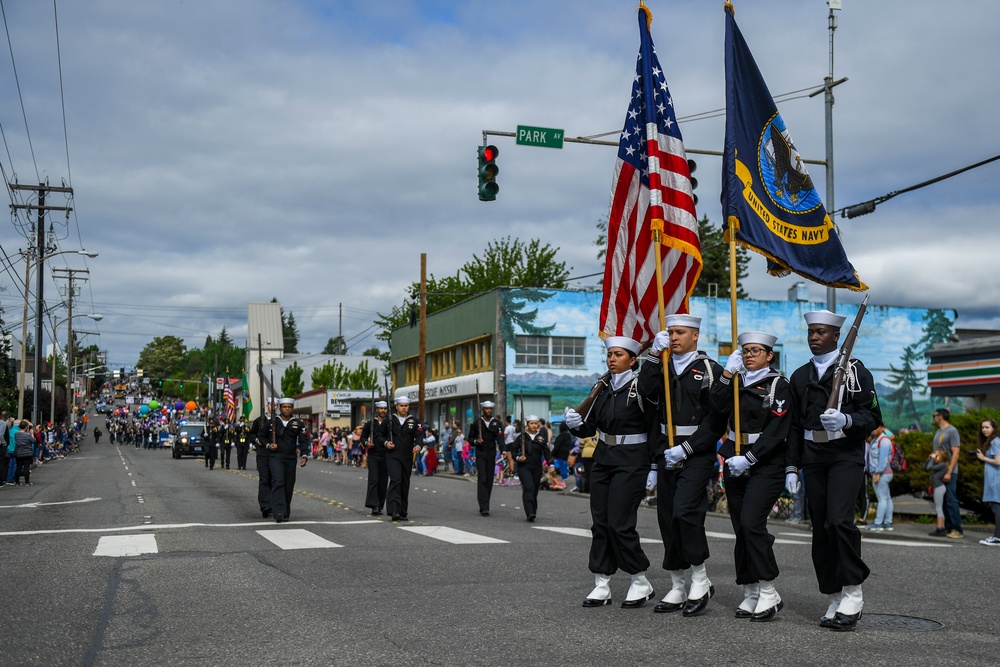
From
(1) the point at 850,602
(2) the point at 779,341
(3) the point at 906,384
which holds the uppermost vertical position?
(2) the point at 779,341

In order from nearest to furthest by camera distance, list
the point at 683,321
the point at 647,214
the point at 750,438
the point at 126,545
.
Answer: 1. the point at 750,438
2. the point at 683,321
3. the point at 647,214
4. the point at 126,545

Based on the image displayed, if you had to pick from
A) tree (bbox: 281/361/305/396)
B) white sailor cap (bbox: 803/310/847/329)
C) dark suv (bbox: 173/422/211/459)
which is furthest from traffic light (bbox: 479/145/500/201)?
tree (bbox: 281/361/305/396)

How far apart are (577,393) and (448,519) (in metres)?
32.8

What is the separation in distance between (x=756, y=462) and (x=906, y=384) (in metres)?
49.5

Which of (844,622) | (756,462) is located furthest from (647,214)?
(844,622)

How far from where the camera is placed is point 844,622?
7078mm

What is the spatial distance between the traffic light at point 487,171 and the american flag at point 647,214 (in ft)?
31.4

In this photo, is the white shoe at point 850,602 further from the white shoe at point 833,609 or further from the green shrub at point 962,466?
the green shrub at point 962,466

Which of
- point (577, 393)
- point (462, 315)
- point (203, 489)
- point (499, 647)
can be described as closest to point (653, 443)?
point (499, 647)

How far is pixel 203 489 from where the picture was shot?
83.9 ft

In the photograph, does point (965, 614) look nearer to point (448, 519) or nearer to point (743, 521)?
point (743, 521)

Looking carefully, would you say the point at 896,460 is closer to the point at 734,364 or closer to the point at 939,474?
the point at 939,474

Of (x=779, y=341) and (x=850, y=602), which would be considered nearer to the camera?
(x=850, y=602)

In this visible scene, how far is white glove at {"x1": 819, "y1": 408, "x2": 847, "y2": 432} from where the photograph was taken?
7004 millimetres
